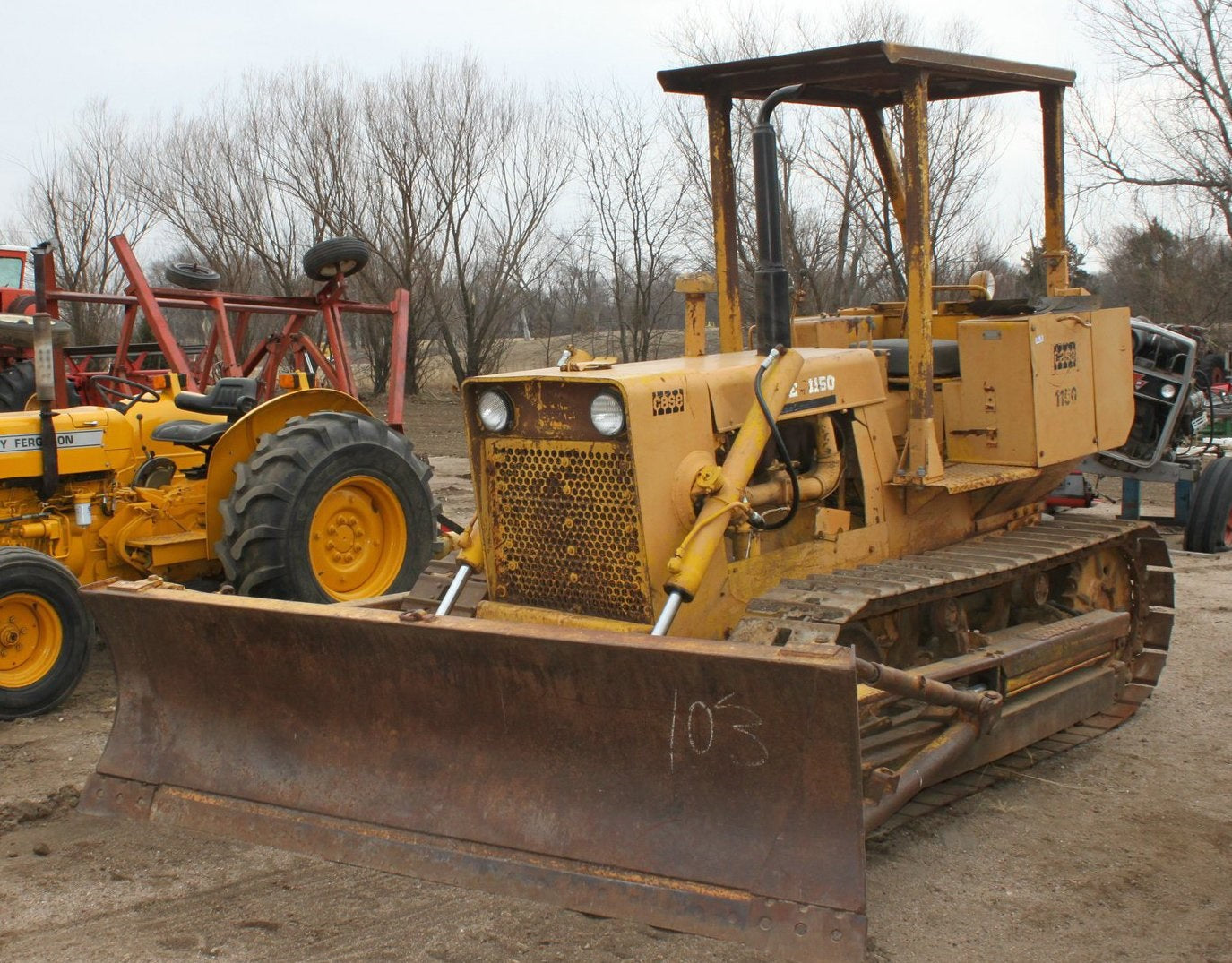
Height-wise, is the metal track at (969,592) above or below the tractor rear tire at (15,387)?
below

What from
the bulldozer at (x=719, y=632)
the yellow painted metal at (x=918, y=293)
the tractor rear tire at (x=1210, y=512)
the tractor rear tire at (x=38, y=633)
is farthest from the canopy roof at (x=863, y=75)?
the tractor rear tire at (x=1210, y=512)

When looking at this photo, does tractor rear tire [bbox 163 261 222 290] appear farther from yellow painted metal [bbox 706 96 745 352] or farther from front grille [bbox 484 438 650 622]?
front grille [bbox 484 438 650 622]

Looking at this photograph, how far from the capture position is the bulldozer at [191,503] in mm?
6031

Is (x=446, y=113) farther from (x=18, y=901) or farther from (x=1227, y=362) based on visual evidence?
(x=18, y=901)

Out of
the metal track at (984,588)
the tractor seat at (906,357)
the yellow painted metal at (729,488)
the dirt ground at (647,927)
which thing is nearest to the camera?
the dirt ground at (647,927)

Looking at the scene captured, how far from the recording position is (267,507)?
6.34 meters

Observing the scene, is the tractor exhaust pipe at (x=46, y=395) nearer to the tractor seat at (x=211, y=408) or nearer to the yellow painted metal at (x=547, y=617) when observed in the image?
the tractor seat at (x=211, y=408)

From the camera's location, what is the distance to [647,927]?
3934 mm

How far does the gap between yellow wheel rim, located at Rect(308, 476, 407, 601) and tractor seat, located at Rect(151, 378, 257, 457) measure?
2.57 ft

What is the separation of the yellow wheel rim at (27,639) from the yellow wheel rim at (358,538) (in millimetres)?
1272

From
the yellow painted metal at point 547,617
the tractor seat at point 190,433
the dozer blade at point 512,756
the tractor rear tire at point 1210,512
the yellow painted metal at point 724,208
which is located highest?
the yellow painted metal at point 724,208

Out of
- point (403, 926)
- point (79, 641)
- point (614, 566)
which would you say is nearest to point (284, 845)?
point (403, 926)

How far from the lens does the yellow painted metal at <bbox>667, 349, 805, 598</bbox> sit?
3.89m

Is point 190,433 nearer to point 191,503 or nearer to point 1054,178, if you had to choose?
point 191,503
